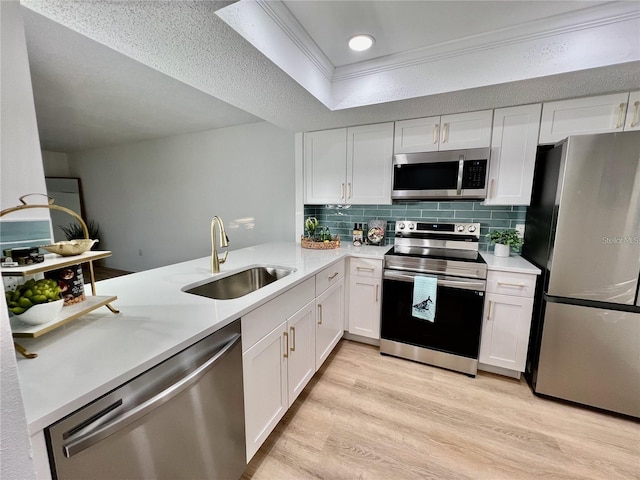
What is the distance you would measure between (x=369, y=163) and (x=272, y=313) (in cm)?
174

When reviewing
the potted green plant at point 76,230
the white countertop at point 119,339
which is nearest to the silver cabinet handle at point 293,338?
the white countertop at point 119,339

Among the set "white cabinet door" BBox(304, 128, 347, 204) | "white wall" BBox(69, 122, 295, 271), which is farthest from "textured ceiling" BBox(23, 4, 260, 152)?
"white cabinet door" BBox(304, 128, 347, 204)

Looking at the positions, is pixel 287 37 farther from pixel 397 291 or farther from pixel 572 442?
pixel 572 442

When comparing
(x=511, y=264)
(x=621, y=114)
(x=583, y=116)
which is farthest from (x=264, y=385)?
(x=621, y=114)

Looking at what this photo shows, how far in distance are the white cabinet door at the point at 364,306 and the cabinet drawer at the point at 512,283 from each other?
33.6 inches

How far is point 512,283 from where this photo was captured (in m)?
1.89

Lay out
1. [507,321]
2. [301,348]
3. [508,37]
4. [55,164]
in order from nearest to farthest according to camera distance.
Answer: [508,37] < [301,348] < [507,321] < [55,164]

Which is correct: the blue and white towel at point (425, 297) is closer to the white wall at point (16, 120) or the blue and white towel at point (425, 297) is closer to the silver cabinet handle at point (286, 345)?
the silver cabinet handle at point (286, 345)

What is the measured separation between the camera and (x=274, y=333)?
1371 millimetres

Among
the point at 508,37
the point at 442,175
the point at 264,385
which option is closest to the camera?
the point at 264,385

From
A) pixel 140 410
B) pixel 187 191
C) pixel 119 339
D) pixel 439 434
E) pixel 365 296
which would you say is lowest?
pixel 439 434

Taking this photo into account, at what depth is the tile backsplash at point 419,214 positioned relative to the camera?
2.32 metres

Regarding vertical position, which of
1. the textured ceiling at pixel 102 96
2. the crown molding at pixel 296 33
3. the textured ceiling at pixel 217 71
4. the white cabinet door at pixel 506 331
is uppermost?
the textured ceiling at pixel 102 96

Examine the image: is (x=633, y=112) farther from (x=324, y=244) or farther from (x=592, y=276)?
(x=324, y=244)
